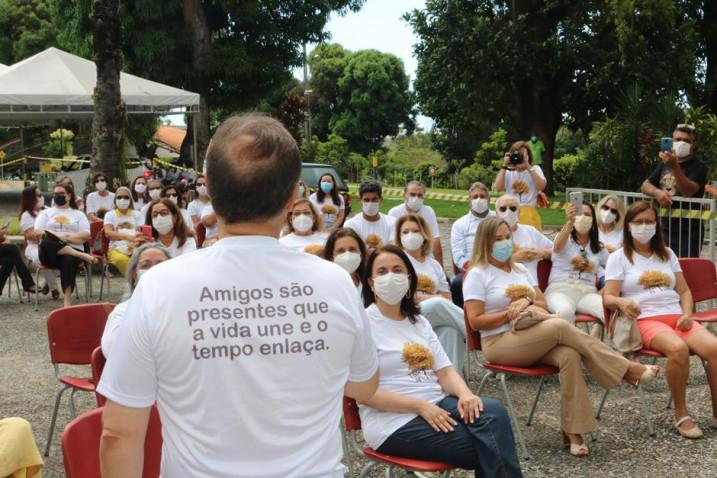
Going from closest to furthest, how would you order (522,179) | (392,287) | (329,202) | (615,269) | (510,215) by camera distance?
(392,287), (615,269), (510,215), (522,179), (329,202)

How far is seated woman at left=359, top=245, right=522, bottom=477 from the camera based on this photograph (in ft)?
12.7

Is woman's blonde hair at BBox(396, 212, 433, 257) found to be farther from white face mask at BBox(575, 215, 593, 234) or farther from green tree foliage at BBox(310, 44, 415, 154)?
green tree foliage at BBox(310, 44, 415, 154)

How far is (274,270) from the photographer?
1859mm

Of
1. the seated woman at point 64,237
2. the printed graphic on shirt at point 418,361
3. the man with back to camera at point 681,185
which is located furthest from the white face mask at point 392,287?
the seated woman at point 64,237

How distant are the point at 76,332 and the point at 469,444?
277cm

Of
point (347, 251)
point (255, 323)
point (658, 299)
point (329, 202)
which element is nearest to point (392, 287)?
point (347, 251)

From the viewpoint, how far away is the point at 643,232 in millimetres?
6320

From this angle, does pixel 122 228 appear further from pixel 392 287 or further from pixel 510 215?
pixel 392 287

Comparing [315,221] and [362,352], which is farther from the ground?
[362,352]

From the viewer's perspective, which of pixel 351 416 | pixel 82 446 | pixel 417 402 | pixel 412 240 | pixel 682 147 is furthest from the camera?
pixel 682 147

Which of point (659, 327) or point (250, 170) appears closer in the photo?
point (250, 170)

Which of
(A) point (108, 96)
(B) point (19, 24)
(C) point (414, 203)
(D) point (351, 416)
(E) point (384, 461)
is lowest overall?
(E) point (384, 461)

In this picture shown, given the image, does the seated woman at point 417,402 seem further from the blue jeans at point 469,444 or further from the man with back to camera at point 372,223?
the man with back to camera at point 372,223

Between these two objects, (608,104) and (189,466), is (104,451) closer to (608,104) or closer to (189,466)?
(189,466)
